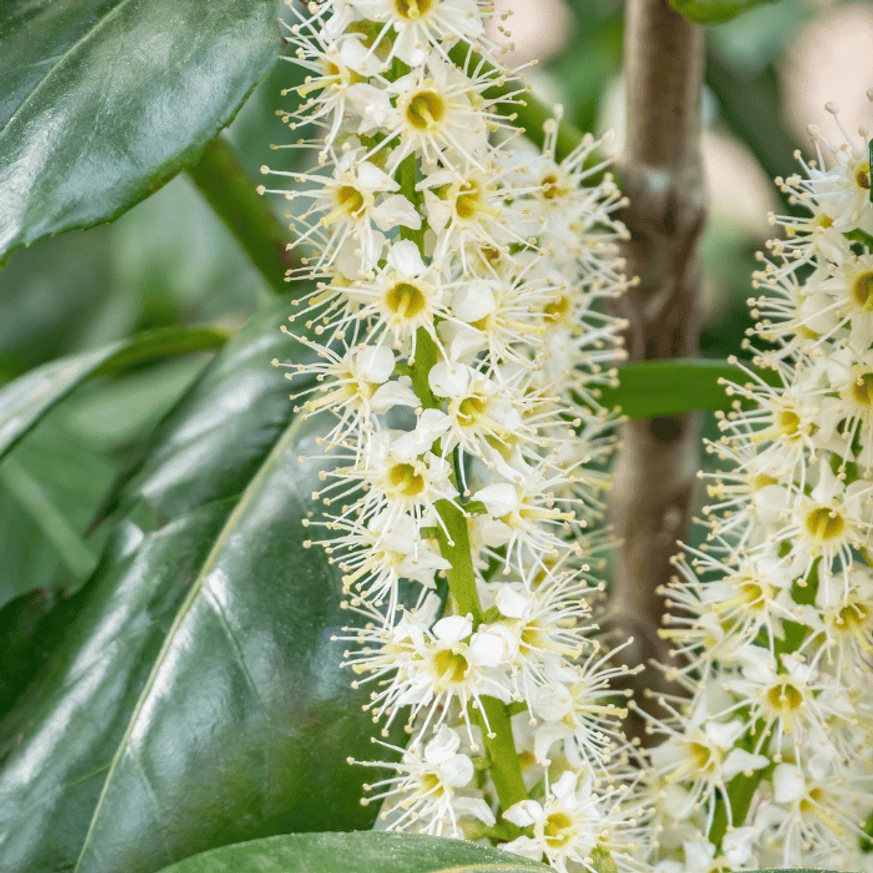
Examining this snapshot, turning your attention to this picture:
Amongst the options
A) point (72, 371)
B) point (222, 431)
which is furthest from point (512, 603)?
point (72, 371)

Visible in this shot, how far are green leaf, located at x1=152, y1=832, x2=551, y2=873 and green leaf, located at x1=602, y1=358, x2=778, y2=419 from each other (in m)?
0.33

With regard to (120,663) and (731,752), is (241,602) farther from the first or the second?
(731,752)

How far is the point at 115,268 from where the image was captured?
6.41ft

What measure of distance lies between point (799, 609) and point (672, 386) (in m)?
0.19

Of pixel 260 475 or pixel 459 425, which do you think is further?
pixel 260 475

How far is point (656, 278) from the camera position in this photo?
0.78m

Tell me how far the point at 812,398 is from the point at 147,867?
0.39m

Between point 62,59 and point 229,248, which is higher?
point 62,59

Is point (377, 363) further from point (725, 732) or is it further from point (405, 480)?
point (725, 732)

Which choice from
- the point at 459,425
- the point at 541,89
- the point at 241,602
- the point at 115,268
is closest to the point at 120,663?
the point at 241,602

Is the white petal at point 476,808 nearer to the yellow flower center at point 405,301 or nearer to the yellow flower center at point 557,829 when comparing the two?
the yellow flower center at point 557,829

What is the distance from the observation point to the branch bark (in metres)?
0.73

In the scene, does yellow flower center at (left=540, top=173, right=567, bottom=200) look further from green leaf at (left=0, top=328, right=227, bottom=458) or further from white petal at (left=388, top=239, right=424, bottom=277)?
green leaf at (left=0, top=328, right=227, bottom=458)

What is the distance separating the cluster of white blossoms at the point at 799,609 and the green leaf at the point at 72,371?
41 cm
